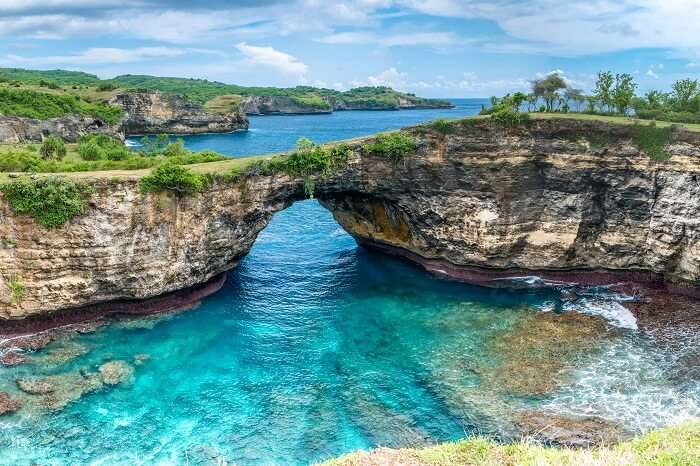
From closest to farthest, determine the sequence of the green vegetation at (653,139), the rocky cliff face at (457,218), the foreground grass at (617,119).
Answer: the rocky cliff face at (457,218)
the green vegetation at (653,139)
the foreground grass at (617,119)

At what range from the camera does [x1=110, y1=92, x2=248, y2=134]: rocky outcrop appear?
11956 cm

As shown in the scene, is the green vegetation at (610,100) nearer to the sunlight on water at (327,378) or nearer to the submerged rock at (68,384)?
the sunlight on water at (327,378)

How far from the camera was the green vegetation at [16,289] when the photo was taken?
30.2 meters

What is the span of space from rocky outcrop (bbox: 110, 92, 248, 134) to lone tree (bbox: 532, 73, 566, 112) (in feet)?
310

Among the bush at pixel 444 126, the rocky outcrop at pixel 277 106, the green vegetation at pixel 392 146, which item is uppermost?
the rocky outcrop at pixel 277 106

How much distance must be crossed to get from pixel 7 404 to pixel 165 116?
109939 mm

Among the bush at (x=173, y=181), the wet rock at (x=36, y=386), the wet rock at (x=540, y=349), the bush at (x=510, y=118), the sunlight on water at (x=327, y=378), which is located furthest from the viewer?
the bush at (x=510, y=118)

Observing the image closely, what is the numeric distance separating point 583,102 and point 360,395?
3574 cm

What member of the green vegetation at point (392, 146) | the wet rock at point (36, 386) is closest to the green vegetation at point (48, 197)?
the wet rock at point (36, 386)

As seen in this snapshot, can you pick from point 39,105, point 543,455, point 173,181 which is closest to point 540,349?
point 543,455

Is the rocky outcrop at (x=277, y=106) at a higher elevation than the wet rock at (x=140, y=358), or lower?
higher

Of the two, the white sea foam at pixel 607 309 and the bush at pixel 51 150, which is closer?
the white sea foam at pixel 607 309

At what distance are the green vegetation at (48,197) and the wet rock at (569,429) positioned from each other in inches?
1040

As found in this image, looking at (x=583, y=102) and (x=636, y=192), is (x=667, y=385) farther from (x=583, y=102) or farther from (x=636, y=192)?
(x=583, y=102)
